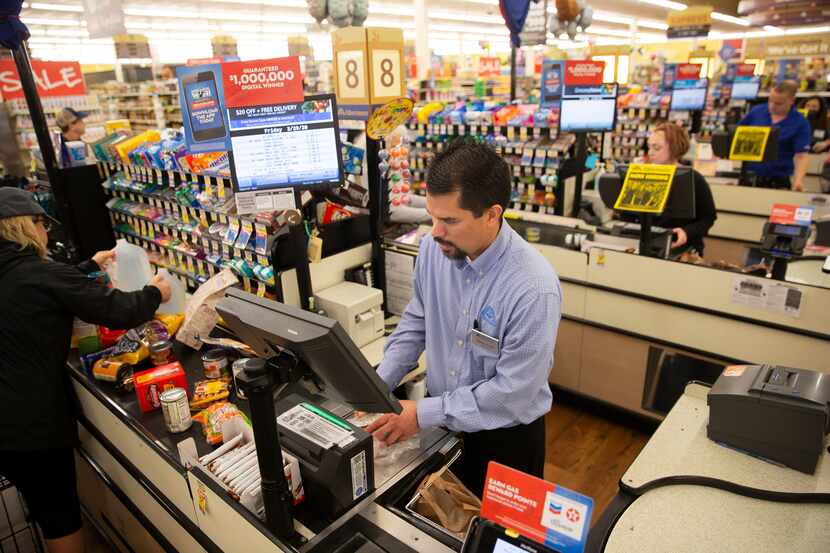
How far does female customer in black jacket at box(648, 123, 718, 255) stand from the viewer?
3789 millimetres

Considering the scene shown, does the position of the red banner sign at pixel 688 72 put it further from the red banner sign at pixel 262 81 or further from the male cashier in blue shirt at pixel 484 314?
the male cashier in blue shirt at pixel 484 314

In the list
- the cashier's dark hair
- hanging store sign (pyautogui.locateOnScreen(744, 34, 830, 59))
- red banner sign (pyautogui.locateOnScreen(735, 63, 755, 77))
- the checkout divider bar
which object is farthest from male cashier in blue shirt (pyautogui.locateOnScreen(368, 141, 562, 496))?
hanging store sign (pyautogui.locateOnScreen(744, 34, 830, 59))

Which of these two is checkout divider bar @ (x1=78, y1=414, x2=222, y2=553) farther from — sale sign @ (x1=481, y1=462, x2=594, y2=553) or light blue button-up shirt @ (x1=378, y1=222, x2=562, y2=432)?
sale sign @ (x1=481, y1=462, x2=594, y2=553)

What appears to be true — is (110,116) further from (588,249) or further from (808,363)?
(808,363)

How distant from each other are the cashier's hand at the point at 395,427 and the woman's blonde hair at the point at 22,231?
66.5 inches

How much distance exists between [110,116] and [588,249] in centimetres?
1647

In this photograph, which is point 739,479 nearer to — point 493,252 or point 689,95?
point 493,252

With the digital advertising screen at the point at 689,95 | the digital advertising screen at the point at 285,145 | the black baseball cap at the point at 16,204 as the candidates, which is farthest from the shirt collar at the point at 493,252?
the digital advertising screen at the point at 689,95

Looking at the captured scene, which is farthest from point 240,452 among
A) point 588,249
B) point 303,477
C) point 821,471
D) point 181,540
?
point 588,249

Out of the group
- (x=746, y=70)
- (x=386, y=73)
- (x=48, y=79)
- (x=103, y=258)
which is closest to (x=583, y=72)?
(x=386, y=73)

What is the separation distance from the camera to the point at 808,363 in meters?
2.95

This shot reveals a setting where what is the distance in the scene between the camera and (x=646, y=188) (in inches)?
122

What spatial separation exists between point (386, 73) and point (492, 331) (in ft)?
7.96

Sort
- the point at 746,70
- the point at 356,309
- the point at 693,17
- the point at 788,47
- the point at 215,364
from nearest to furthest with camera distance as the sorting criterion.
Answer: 1. the point at 215,364
2. the point at 356,309
3. the point at 746,70
4. the point at 693,17
5. the point at 788,47
